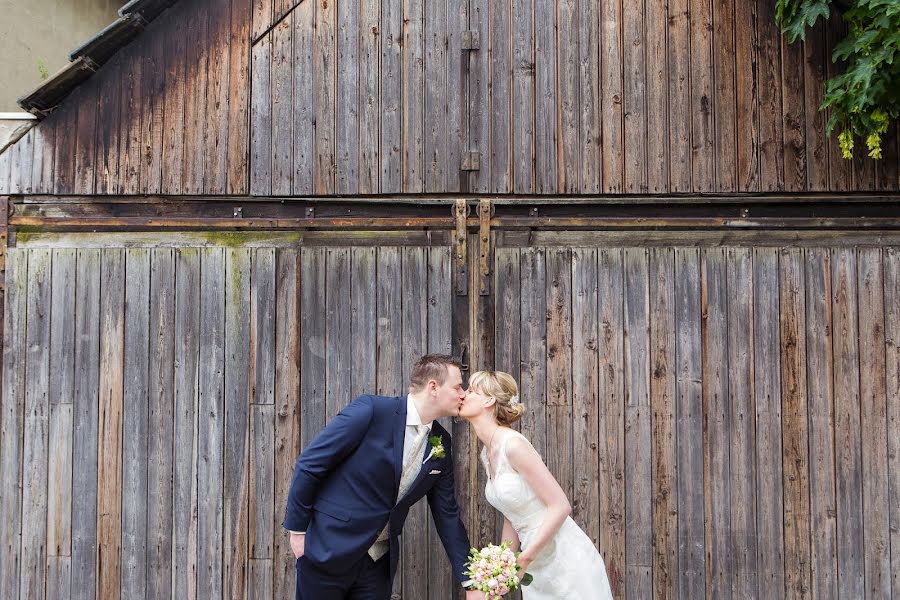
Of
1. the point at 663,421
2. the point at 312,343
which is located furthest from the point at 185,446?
the point at 663,421

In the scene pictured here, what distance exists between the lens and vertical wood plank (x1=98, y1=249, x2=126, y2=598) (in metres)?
4.37

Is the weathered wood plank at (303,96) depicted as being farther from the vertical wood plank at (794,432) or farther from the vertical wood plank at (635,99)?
the vertical wood plank at (794,432)

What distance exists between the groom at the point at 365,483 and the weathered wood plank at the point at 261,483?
73 centimetres

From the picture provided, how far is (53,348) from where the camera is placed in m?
4.41

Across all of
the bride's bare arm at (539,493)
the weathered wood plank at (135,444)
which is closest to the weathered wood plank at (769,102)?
the bride's bare arm at (539,493)

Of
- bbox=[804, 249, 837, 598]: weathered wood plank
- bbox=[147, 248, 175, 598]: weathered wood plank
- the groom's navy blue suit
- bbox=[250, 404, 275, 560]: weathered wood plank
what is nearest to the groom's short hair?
the groom's navy blue suit

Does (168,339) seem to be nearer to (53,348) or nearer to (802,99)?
(53,348)

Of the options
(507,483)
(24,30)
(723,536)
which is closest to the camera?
(507,483)

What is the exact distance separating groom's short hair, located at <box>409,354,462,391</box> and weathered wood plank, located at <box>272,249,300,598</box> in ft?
3.42

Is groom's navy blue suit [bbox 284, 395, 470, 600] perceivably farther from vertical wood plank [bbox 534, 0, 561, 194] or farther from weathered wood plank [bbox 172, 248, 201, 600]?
vertical wood plank [bbox 534, 0, 561, 194]

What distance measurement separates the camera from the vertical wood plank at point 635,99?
14.6 feet

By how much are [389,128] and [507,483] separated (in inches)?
91.9

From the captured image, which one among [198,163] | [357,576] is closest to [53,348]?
[198,163]

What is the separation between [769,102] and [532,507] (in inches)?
116
